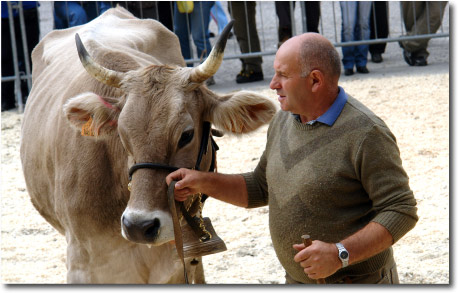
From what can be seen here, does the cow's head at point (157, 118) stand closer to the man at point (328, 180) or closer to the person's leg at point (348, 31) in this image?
the man at point (328, 180)

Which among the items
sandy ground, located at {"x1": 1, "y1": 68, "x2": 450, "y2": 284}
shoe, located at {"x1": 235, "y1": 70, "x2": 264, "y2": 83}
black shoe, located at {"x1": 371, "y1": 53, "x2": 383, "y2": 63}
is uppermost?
black shoe, located at {"x1": 371, "y1": 53, "x2": 383, "y2": 63}

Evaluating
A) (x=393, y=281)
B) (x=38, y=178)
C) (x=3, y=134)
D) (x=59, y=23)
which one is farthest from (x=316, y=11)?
(x=393, y=281)

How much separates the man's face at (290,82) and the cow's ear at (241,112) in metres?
0.61

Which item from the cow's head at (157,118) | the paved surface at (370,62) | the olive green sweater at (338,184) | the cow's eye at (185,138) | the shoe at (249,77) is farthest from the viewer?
the shoe at (249,77)

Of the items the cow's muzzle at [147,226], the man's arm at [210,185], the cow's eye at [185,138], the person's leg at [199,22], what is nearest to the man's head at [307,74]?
the man's arm at [210,185]

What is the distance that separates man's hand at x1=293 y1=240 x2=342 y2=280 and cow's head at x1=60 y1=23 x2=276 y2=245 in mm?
734

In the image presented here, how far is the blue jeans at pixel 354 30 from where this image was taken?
9.91 meters

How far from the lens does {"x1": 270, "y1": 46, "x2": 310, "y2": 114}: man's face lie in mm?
2838

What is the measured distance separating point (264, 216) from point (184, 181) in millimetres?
3061

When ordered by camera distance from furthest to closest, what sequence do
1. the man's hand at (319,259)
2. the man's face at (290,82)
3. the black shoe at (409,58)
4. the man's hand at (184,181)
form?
1. the black shoe at (409,58)
2. the man's hand at (184,181)
3. the man's face at (290,82)
4. the man's hand at (319,259)

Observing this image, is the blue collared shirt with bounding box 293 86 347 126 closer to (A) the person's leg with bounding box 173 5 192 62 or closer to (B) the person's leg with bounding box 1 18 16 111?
(A) the person's leg with bounding box 173 5 192 62

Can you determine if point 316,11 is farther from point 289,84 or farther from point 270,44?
point 289,84

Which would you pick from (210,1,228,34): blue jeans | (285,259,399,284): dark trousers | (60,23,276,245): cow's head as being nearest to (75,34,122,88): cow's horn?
(60,23,276,245): cow's head

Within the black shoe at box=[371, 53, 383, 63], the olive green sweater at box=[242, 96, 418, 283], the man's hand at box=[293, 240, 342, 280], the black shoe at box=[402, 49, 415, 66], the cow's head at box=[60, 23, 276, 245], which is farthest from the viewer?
the black shoe at box=[371, 53, 383, 63]
